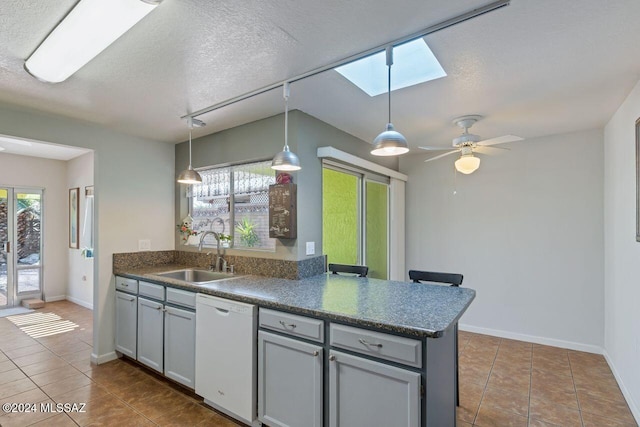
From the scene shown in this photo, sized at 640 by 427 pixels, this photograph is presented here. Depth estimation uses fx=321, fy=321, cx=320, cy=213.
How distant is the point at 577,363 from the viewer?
10.6ft

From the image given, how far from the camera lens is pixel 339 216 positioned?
143 inches

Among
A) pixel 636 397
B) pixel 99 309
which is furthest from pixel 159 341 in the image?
pixel 636 397

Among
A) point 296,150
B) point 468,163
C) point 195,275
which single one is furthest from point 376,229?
point 195,275

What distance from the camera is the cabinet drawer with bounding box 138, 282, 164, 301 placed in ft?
9.28

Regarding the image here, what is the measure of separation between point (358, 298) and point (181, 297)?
1.49 meters

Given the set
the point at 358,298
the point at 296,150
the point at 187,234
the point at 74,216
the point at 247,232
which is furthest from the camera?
the point at 74,216

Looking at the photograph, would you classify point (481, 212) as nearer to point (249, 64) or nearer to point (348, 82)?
point (348, 82)

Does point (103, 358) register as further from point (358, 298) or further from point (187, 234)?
point (358, 298)

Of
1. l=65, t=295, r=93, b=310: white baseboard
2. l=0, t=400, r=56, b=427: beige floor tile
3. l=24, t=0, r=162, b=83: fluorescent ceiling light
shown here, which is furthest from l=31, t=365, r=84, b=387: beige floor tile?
l=24, t=0, r=162, b=83: fluorescent ceiling light

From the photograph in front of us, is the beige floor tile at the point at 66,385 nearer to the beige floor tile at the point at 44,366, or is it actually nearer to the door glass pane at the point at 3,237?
the beige floor tile at the point at 44,366

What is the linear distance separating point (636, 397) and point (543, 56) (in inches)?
98.9

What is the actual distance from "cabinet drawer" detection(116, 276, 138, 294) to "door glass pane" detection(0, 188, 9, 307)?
3.48 m

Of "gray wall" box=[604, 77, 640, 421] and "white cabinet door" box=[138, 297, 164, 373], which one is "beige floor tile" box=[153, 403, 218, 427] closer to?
"white cabinet door" box=[138, 297, 164, 373]

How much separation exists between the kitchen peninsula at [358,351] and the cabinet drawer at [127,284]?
4.07 ft
